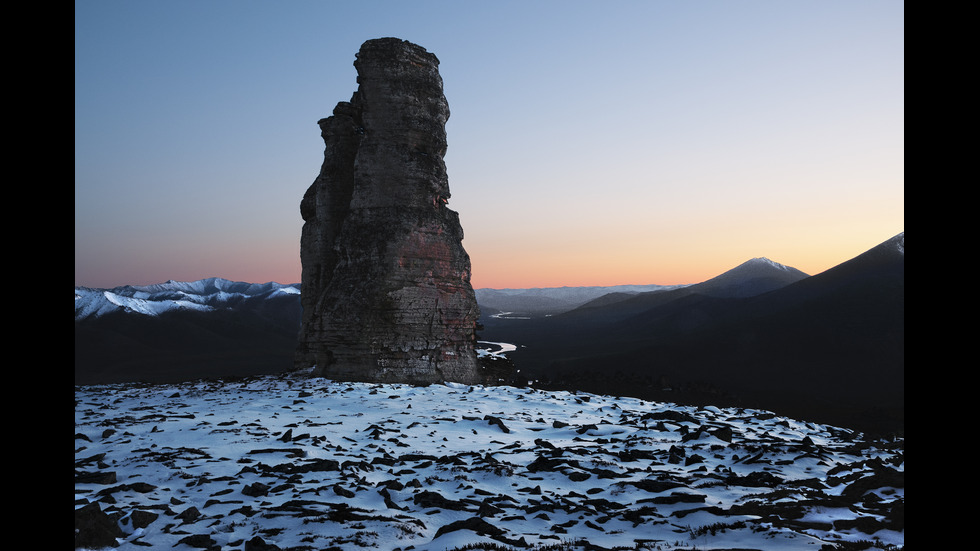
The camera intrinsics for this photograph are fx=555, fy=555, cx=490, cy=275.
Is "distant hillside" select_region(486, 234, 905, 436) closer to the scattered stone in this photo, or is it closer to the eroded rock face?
the eroded rock face

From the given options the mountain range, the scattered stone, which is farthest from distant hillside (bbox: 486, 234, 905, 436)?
the scattered stone

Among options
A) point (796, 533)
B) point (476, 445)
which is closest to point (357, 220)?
point (476, 445)

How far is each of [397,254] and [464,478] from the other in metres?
8.63

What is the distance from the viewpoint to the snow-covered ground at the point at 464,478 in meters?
4.25

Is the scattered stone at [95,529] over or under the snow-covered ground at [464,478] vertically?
over

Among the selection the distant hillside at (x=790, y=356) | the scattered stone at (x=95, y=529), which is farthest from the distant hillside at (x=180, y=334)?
the scattered stone at (x=95, y=529)

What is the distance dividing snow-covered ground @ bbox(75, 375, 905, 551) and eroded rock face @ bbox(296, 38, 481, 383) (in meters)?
3.23

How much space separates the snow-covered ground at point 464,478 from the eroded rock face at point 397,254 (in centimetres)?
323

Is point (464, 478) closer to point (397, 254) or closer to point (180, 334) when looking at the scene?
point (397, 254)

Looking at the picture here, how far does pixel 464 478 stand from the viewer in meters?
6.04

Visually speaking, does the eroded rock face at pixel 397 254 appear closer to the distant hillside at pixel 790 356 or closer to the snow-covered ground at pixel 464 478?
the snow-covered ground at pixel 464 478

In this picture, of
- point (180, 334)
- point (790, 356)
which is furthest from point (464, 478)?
point (180, 334)

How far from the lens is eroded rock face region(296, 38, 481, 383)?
45.5 feet
